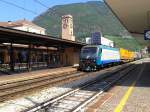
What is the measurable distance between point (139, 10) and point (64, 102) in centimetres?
1389

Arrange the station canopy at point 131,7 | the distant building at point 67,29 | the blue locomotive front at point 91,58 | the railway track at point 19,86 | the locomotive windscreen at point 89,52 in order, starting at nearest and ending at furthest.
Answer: the railway track at point 19,86 < the station canopy at point 131,7 < the blue locomotive front at point 91,58 < the locomotive windscreen at point 89,52 < the distant building at point 67,29

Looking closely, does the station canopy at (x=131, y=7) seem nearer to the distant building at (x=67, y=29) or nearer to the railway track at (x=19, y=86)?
the railway track at (x=19, y=86)

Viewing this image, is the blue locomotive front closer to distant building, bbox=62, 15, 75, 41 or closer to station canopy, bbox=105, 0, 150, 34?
station canopy, bbox=105, 0, 150, 34

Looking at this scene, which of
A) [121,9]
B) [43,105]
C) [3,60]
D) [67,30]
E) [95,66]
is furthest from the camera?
[67,30]

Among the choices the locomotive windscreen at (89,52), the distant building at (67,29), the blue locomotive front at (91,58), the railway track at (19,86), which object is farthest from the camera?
the distant building at (67,29)

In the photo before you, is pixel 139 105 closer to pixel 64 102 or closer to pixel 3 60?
pixel 64 102

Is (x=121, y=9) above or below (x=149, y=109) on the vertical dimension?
above

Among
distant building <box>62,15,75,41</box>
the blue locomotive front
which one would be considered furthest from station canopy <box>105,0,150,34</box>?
distant building <box>62,15,75,41</box>

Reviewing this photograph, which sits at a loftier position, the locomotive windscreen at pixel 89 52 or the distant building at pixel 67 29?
the distant building at pixel 67 29

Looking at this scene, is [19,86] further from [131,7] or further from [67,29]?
[67,29]

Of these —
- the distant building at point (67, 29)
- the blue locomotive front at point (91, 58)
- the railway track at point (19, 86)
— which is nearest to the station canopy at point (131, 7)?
the railway track at point (19, 86)

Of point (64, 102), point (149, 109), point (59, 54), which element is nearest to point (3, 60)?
point (59, 54)

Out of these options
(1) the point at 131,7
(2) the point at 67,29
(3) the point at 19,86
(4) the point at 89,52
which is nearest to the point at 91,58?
(4) the point at 89,52

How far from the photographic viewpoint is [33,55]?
150ft
